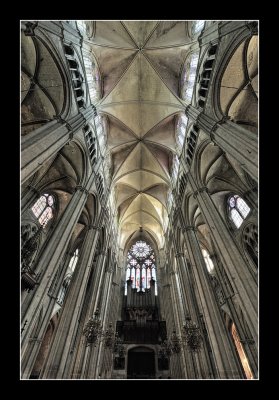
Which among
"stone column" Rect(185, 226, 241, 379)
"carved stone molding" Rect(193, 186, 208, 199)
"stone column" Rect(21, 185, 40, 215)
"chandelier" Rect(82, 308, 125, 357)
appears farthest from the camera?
"carved stone molding" Rect(193, 186, 208, 199)

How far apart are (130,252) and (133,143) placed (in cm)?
1694

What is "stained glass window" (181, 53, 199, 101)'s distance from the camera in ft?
51.3

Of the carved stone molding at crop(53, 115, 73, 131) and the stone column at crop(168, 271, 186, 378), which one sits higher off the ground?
the carved stone molding at crop(53, 115, 73, 131)

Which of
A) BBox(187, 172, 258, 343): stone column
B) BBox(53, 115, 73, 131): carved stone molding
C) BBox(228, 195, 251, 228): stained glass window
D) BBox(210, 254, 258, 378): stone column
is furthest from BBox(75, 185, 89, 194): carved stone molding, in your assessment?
BBox(210, 254, 258, 378): stone column

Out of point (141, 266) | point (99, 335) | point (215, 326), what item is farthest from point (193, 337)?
point (141, 266)

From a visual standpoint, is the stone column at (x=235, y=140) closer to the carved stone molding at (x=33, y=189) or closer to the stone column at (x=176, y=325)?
the carved stone molding at (x=33, y=189)

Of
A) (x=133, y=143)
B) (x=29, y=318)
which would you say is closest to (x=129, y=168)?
(x=133, y=143)

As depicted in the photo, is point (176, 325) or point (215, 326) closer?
point (215, 326)

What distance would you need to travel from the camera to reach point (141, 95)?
19328 millimetres

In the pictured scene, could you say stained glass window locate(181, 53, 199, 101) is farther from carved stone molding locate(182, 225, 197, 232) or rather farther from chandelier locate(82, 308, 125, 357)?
chandelier locate(82, 308, 125, 357)

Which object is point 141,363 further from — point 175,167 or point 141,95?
point 141,95

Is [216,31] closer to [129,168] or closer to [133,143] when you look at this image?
[133,143]

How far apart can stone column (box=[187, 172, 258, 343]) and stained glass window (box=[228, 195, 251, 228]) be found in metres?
3.80

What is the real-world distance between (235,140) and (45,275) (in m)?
10.2
